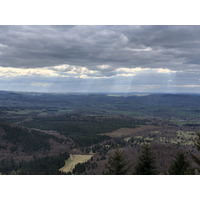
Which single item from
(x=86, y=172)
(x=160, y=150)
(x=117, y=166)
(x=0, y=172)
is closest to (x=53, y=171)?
(x=86, y=172)

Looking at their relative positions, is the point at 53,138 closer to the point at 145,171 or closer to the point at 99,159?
the point at 99,159

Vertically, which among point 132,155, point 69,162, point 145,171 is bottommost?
point 69,162

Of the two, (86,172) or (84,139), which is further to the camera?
(84,139)

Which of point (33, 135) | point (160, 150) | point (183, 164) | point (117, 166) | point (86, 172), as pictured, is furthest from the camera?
point (33, 135)

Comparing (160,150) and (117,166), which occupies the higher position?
(117,166)

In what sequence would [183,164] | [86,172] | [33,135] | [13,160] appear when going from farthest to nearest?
1. [33,135]
2. [13,160]
3. [86,172]
4. [183,164]

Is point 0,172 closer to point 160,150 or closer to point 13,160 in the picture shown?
point 13,160
